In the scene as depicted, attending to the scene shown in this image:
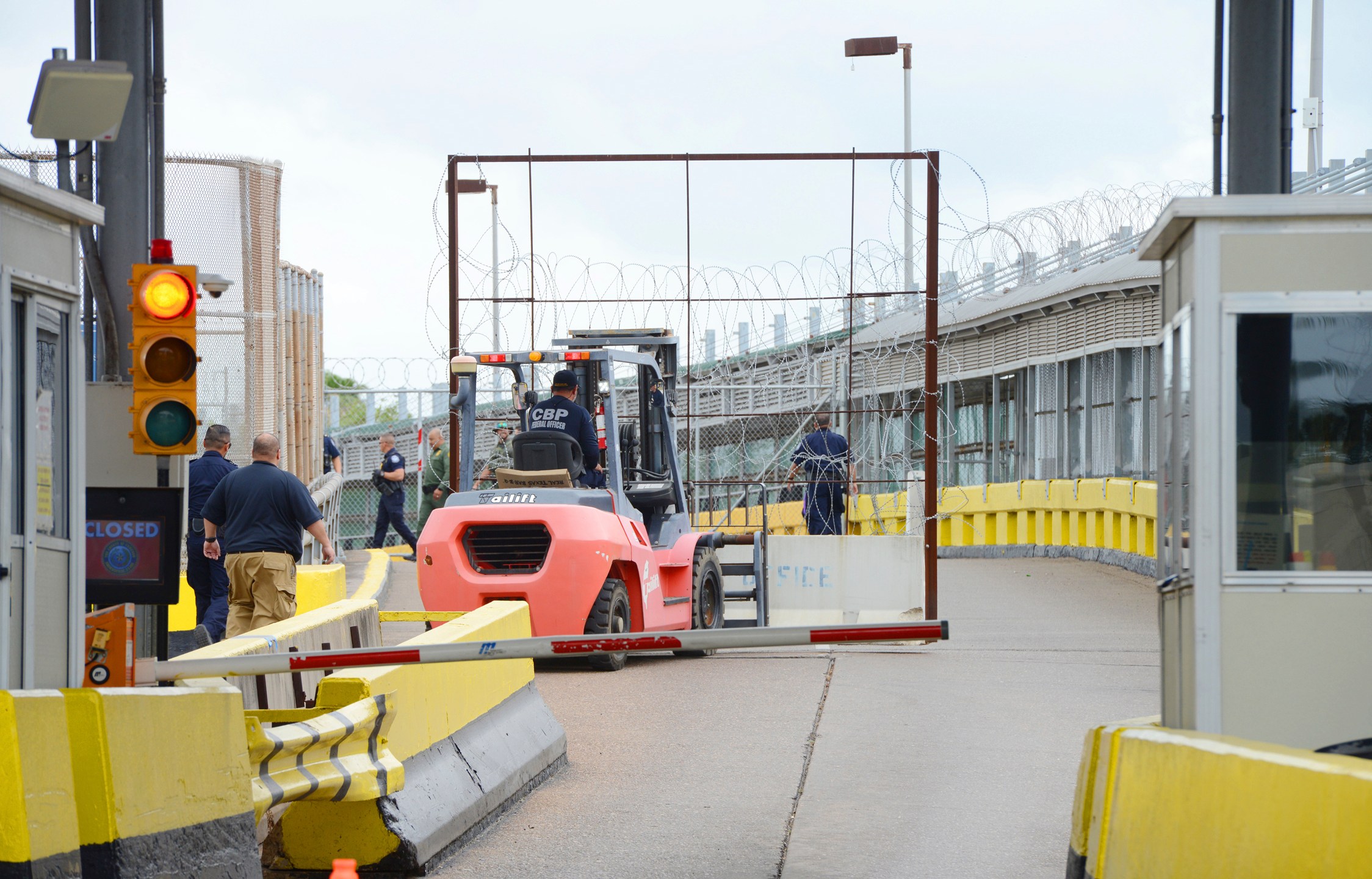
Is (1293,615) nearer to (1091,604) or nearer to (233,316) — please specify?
(233,316)

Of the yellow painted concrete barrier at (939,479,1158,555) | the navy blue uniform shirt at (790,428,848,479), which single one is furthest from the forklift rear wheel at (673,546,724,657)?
the yellow painted concrete barrier at (939,479,1158,555)

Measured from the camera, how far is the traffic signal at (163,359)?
19.9ft

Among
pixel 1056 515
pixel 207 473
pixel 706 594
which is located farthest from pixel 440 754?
pixel 1056 515

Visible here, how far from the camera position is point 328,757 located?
5770 mm

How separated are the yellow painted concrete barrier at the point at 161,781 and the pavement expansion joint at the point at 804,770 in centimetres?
217

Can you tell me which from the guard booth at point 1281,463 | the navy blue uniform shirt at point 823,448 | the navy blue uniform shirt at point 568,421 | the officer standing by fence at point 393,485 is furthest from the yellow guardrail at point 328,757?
the officer standing by fence at point 393,485

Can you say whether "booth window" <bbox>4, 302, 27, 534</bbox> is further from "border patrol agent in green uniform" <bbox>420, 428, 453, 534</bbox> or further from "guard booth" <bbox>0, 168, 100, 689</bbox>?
"border patrol agent in green uniform" <bbox>420, 428, 453, 534</bbox>

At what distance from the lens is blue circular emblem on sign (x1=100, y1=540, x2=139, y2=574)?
5.96 m

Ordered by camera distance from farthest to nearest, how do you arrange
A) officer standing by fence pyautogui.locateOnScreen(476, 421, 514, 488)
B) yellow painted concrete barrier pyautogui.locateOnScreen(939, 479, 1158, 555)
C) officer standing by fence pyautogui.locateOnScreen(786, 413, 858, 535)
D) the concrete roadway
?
yellow painted concrete barrier pyautogui.locateOnScreen(939, 479, 1158, 555) → officer standing by fence pyautogui.locateOnScreen(786, 413, 858, 535) → officer standing by fence pyautogui.locateOnScreen(476, 421, 514, 488) → the concrete roadway

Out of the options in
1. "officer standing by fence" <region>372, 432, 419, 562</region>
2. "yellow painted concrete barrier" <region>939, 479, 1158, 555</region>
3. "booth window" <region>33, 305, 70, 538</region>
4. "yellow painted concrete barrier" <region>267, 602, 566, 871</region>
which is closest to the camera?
"booth window" <region>33, 305, 70, 538</region>

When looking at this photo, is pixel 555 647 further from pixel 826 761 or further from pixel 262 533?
pixel 262 533

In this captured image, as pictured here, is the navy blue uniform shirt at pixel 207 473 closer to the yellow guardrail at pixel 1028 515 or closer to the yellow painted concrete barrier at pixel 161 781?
the yellow painted concrete barrier at pixel 161 781

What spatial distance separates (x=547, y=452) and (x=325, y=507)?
894 centimetres

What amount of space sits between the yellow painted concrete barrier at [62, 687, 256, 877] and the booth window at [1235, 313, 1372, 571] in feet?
10.7
